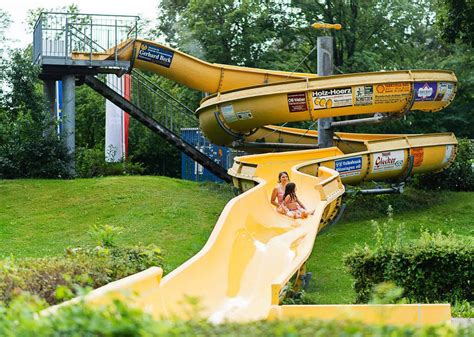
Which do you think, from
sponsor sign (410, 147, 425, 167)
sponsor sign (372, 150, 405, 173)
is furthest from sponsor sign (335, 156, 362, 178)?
sponsor sign (410, 147, 425, 167)

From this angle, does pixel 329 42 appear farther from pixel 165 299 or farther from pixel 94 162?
pixel 165 299

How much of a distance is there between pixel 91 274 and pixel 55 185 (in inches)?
558

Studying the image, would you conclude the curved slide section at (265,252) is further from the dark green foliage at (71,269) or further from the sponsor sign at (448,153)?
the dark green foliage at (71,269)

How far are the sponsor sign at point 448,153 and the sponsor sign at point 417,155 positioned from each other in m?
0.88

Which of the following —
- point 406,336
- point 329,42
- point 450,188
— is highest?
point 329,42

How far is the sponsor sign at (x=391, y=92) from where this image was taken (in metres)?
21.1

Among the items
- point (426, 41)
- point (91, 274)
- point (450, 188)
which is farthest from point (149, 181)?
point (426, 41)

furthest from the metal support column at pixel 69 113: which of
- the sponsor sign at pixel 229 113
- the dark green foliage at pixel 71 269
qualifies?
the dark green foliage at pixel 71 269

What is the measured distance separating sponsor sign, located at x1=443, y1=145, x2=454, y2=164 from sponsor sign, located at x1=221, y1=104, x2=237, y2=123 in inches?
199

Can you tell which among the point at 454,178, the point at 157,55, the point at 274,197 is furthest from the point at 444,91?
the point at 157,55

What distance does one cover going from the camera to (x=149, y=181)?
2544 cm

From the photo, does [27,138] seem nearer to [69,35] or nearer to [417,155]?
[69,35]

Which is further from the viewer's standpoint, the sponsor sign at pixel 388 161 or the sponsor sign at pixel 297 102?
the sponsor sign at pixel 388 161

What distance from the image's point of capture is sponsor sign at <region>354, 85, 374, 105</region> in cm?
2098
